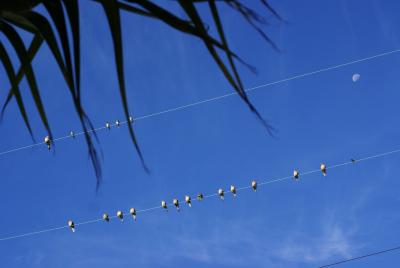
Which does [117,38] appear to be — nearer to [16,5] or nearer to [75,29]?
[75,29]

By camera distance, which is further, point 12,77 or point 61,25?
point 12,77

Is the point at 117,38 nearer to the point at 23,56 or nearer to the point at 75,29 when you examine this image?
the point at 75,29

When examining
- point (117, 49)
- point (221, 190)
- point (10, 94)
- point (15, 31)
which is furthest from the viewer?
point (221, 190)

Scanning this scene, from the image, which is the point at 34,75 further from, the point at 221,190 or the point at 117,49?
the point at 221,190

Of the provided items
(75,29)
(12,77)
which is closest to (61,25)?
(75,29)

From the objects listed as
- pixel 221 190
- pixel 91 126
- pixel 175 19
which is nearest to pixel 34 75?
pixel 91 126

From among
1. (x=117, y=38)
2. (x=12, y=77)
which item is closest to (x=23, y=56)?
(x=12, y=77)

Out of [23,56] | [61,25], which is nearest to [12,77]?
[23,56]

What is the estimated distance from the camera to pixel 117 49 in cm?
89

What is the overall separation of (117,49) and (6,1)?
22 centimetres

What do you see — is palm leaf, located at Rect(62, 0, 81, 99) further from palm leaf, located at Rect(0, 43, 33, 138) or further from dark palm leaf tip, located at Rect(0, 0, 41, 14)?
palm leaf, located at Rect(0, 43, 33, 138)

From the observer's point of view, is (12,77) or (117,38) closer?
(117,38)

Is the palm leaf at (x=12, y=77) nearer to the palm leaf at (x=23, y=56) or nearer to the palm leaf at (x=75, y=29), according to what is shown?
the palm leaf at (x=23, y=56)

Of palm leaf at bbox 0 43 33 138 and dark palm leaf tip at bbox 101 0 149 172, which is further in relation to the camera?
palm leaf at bbox 0 43 33 138
